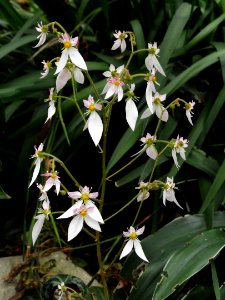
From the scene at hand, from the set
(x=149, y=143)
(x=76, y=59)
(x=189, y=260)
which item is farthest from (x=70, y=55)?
(x=189, y=260)

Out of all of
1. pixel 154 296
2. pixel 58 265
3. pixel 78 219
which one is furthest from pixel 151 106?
pixel 58 265

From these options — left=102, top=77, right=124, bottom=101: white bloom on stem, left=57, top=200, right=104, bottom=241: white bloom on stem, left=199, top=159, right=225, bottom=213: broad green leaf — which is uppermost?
left=102, top=77, right=124, bottom=101: white bloom on stem

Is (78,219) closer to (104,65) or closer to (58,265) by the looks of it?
(58,265)

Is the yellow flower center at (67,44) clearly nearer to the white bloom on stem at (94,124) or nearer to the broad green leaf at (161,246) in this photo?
the white bloom on stem at (94,124)

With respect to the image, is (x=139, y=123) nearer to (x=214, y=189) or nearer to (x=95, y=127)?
(x=214, y=189)

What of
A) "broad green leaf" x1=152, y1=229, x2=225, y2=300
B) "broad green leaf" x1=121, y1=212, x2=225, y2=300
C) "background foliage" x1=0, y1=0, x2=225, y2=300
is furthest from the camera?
"background foliage" x1=0, y1=0, x2=225, y2=300

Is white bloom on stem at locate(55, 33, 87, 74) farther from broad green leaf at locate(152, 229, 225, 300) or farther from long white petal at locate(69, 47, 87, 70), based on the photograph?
broad green leaf at locate(152, 229, 225, 300)

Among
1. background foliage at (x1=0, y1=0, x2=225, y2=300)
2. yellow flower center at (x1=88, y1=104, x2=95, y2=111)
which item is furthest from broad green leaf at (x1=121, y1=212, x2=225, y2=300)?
yellow flower center at (x1=88, y1=104, x2=95, y2=111)
